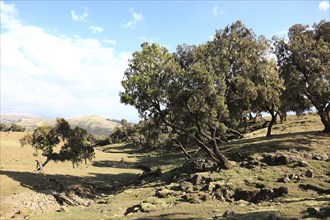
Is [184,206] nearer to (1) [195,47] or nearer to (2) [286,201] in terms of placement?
(2) [286,201]

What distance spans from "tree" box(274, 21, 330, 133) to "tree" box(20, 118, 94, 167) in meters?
35.7

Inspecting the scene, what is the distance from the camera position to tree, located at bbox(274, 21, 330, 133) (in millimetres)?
46219

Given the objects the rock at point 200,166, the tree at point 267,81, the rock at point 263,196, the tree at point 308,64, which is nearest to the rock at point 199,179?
the rock at point 200,166

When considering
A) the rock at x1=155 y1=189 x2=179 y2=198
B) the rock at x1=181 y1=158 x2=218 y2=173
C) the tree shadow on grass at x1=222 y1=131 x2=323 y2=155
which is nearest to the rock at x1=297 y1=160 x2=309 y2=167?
the tree shadow on grass at x1=222 y1=131 x2=323 y2=155

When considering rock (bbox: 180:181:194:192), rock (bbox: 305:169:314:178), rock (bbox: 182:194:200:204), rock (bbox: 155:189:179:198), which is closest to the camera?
rock (bbox: 182:194:200:204)

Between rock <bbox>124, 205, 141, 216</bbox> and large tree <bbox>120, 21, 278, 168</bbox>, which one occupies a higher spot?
large tree <bbox>120, 21, 278, 168</bbox>

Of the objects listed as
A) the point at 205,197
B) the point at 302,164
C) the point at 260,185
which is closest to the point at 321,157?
the point at 302,164

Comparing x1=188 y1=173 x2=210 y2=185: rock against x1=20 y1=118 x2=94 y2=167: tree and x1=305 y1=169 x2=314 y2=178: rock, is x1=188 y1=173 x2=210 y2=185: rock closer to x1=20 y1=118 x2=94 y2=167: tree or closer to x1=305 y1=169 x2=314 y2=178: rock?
x1=305 y1=169 x2=314 y2=178: rock

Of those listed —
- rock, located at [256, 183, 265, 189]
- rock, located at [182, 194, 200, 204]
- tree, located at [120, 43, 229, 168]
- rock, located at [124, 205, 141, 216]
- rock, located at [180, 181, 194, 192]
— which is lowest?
rock, located at [124, 205, 141, 216]

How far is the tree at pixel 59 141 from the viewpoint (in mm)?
50031

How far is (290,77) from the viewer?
48.4 metres

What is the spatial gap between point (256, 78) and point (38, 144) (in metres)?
36.3

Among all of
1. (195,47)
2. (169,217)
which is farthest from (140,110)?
(169,217)

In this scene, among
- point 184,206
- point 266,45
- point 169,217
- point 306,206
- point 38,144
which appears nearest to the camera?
point 306,206
